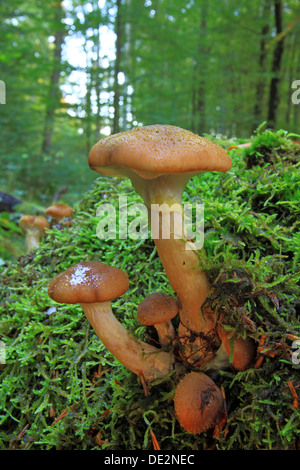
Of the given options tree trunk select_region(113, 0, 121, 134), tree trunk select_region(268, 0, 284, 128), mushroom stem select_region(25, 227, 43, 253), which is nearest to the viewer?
mushroom stem select_region(25, 227, 43, 253)

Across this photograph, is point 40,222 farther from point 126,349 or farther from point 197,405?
point 197,405

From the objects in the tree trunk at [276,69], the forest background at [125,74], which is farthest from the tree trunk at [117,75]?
the tree trunk at [276,69]

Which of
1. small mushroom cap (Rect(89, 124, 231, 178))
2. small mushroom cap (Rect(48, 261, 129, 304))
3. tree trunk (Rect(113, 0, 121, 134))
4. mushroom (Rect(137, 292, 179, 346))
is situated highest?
tree trunk (Rect(113, 0, 121, 134))

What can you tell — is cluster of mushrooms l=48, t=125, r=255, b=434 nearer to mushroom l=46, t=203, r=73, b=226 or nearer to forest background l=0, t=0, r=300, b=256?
mushroom l=46, t=203, r=73, b=226

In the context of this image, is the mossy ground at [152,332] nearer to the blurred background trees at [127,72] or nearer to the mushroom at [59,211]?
the mushroom at [59,211]

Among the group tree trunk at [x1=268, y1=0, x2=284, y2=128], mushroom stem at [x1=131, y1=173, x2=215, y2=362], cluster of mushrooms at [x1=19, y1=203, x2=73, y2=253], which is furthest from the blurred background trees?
mushroom stem at [x1=131, y1=173, x2=215, y2=362]

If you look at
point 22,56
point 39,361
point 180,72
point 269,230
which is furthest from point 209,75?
point 39,361

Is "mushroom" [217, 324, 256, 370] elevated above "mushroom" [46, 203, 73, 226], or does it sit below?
below

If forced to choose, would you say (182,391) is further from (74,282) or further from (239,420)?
(74,282)

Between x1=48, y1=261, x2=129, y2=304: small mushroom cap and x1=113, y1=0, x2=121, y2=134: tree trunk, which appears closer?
x1=48, y1=261, x2=129, y2=304: small mushroom cap
